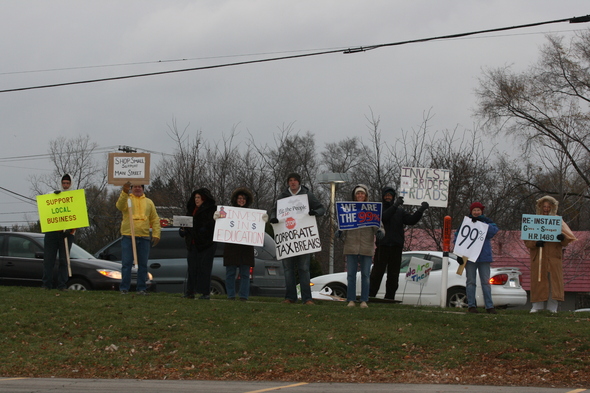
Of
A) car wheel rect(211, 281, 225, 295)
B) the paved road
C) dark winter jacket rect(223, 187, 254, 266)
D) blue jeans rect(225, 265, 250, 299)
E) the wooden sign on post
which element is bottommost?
the paved road

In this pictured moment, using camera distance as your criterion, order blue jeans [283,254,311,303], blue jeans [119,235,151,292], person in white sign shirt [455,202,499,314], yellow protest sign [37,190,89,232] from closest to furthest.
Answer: person in white sign shirt [455,202,499,314] < blue jeans [283,254,311,303] < blue jeans [119,235,151,292] < yellow protest sign [37,190,89,232]

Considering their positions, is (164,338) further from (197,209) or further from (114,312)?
(197,209)

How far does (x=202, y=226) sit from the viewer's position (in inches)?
484

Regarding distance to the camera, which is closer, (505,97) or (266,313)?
(266,313)

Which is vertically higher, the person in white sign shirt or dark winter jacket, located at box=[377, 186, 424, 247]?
dark winter jacket, located at box=[377, 186, 424, 247]

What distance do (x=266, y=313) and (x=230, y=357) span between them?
1888 millimetres

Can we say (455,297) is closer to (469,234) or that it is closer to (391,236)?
(391,236)

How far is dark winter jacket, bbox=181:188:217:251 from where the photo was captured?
12.3 metres

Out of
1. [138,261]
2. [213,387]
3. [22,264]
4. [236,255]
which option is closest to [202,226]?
[236,255]

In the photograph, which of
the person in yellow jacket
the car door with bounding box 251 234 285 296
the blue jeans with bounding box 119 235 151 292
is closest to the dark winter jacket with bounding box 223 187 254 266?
the person in yellow jacket

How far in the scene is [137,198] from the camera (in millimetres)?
12672

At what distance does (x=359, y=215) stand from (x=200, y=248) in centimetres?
266

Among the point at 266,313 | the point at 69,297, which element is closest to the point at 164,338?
the point at 266,313

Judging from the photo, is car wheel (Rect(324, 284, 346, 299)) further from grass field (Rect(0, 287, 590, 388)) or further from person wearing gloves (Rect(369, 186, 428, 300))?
grass field (Rect(0, 287, 590, 388))
